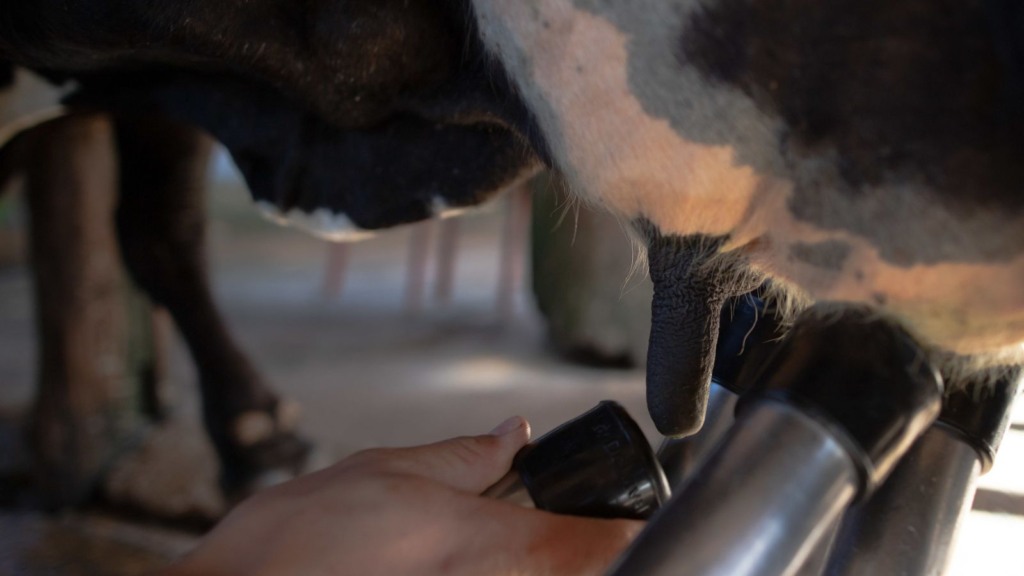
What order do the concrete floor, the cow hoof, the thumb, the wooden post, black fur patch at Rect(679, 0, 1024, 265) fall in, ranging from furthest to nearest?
the wooden post < the cow hoof < the concrete floor < the thumb < black fur patch at Rect(679, 0, 1024, 265)

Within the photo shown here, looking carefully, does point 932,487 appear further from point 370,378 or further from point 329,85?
point 370,378

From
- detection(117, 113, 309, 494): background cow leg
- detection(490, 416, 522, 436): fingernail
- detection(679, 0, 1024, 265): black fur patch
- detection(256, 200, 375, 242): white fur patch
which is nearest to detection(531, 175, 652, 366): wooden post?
detection(117, 113, 309, 494): background cow leg

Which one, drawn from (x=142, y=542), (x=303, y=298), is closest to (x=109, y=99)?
(x=142, y=542)

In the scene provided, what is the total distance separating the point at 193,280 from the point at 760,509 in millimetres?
899

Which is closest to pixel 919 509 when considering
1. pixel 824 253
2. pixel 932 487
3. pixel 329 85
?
pixel 932 487

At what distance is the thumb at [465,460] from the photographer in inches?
15.2

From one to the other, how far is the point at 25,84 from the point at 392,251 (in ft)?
8.25

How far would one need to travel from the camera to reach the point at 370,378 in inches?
60.7

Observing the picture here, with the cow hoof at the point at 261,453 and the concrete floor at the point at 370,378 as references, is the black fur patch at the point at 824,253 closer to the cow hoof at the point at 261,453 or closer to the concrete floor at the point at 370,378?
the concrete floor at the point at 370,378

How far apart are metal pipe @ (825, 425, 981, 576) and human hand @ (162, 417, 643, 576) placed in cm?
9

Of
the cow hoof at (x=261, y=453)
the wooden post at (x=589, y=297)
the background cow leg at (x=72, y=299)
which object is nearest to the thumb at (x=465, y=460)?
the cow hoof at (x=261, y=453)

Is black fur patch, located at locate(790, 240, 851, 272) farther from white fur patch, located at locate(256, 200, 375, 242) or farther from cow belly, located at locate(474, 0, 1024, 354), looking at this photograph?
white fur patch, located at locate(256, 200, 375, 242)

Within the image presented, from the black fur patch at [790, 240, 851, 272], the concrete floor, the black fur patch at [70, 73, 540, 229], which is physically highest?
the black fur patch at [70, 73, 540, 229]

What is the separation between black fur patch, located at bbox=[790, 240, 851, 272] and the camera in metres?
0.30
